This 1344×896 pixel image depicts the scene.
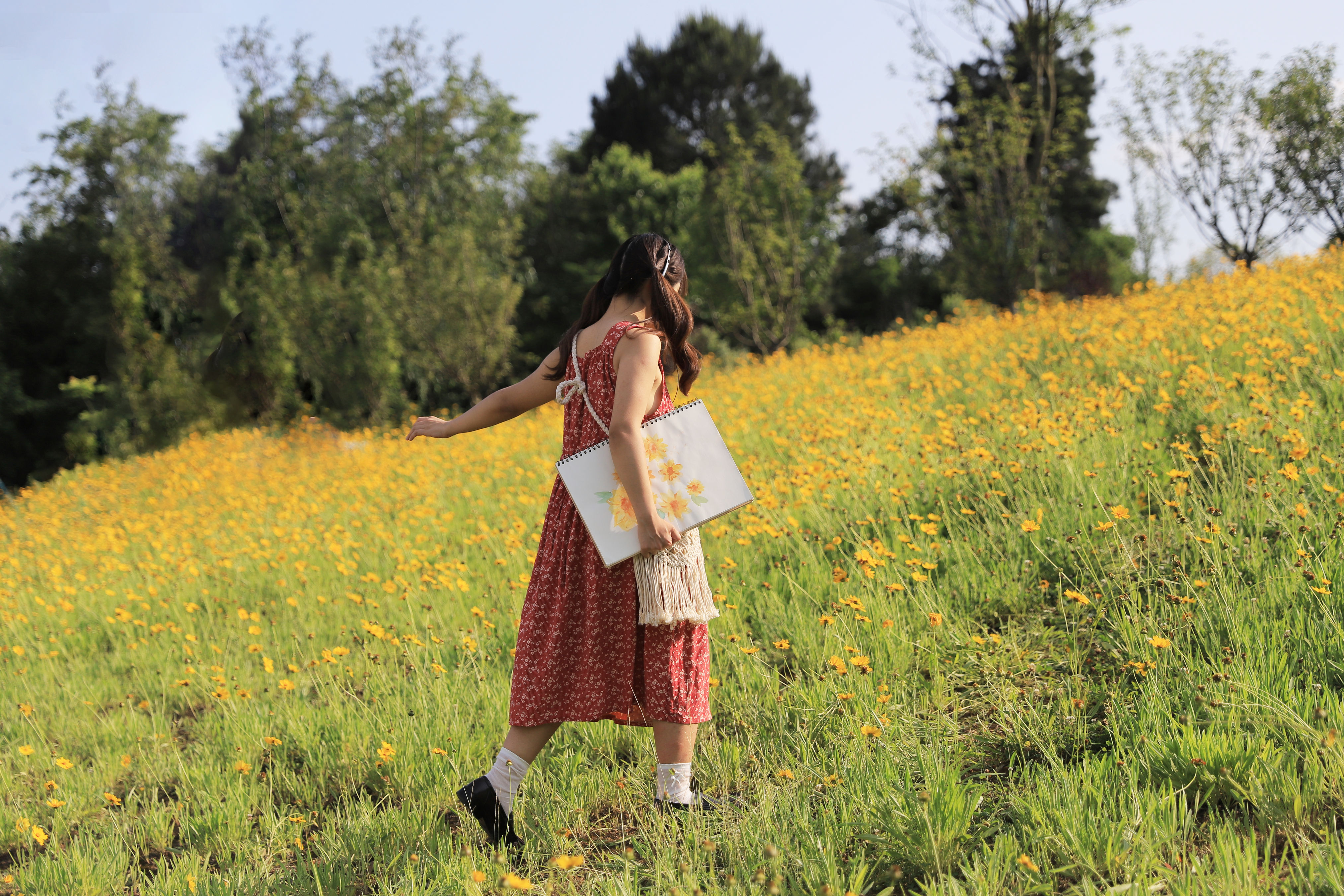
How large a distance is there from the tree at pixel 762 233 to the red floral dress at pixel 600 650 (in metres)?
10.3

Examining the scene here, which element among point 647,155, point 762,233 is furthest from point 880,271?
point 762,233

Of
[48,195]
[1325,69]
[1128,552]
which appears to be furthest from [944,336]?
[48,195]

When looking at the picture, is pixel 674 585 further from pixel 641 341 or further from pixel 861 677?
pixel 861 677

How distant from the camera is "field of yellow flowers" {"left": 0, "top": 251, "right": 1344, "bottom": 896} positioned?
173 cm

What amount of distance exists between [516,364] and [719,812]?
61.4 feet

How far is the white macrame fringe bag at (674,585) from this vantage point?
6.68 feet

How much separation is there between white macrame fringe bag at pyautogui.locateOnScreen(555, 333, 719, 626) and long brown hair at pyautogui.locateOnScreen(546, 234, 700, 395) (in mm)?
299

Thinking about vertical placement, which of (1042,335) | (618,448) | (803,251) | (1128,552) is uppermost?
(803,251)

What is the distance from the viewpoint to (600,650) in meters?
2.14

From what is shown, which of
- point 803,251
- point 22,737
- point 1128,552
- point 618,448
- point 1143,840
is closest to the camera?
point 1143,840

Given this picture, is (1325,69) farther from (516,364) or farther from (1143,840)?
(516,364)

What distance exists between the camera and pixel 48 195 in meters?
21.3

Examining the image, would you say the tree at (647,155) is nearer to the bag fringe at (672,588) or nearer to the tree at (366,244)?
the tree at (366,244)

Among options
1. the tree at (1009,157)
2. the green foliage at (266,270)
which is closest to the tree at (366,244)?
the green foliage at (266,270)
